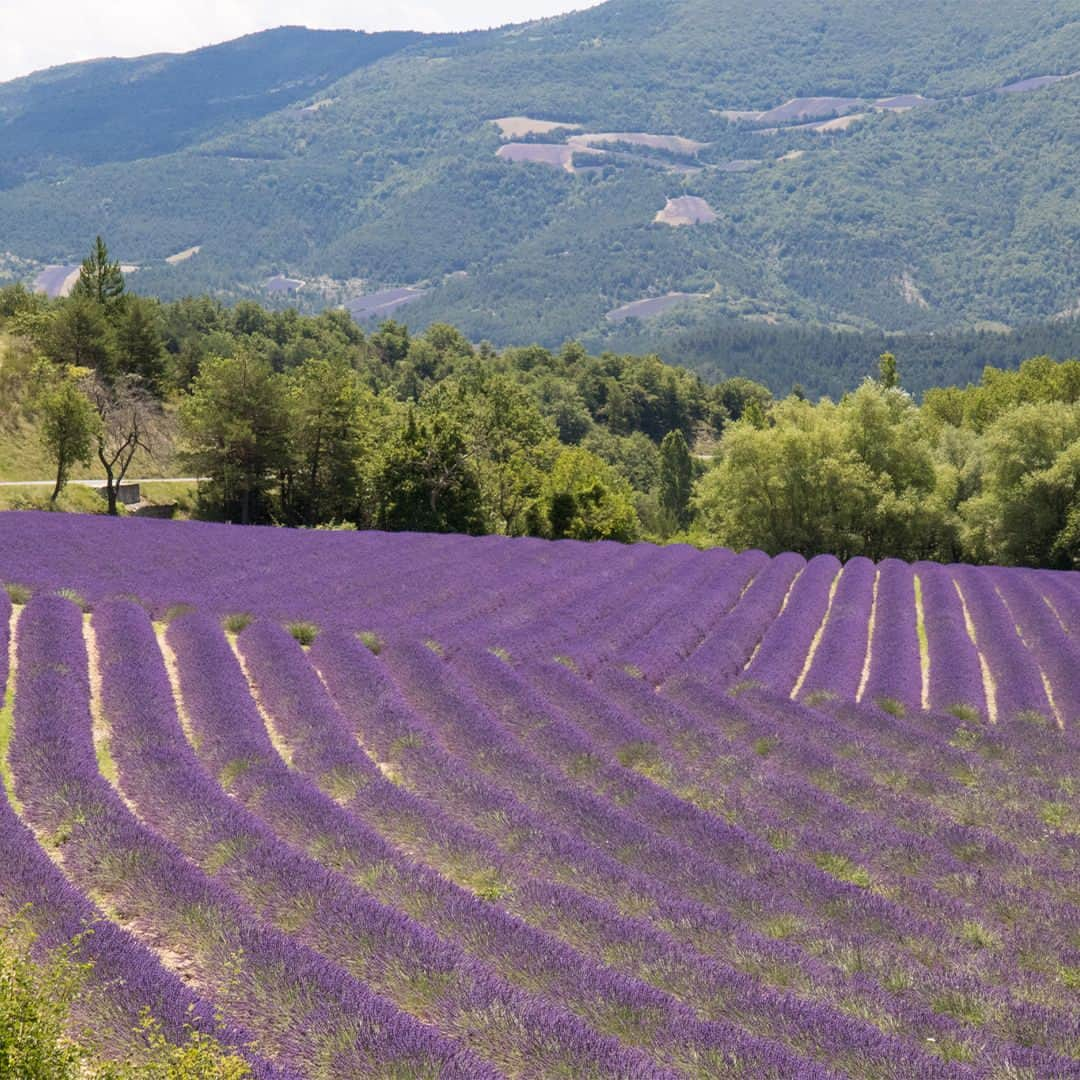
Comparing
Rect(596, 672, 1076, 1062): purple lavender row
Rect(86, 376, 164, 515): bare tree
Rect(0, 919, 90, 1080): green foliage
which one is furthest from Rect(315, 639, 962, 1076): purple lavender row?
Rect(86, 376, 164, 515): bare tree

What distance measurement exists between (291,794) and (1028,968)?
7953 mm

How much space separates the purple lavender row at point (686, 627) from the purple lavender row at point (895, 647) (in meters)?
3.62

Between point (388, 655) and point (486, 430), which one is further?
point (486, 430)

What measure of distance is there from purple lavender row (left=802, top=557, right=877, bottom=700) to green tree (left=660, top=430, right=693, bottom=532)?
57.7 metres

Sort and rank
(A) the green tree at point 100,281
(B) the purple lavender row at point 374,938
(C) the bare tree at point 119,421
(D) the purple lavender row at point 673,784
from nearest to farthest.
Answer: (B) the purple lavender row at point 374,938 → (D) the purple lavender row at point 673,784 → (C) the bare tree at point 119,421 → (A) the green tree at point 100,281

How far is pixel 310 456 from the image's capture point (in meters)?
56.9

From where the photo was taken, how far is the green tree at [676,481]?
93.6 m

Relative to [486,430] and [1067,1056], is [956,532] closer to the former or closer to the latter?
[486,430]

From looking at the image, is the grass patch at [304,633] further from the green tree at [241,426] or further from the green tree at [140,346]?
the green tree at [140,346]

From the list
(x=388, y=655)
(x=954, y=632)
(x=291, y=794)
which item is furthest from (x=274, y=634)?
(x=954, y=632)

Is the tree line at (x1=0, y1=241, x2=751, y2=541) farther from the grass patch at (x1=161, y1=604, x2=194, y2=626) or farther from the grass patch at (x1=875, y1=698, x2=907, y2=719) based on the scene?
the grass patch at (x1=875, y1=698, x2=907, y2=719)

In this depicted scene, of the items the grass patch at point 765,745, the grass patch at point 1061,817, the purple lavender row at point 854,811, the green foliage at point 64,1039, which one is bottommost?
the grass patch at point 1061,817

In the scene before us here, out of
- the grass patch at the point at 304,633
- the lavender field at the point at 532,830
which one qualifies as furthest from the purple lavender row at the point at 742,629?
the grass patch at the point at 304,633

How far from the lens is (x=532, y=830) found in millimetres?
12961
